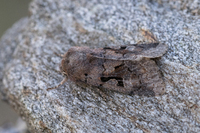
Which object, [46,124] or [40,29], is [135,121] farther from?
[40,29]

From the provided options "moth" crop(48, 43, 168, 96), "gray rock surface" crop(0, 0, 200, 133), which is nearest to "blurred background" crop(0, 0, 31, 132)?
"gray rock surface" crop(0, 0, 200, 133)

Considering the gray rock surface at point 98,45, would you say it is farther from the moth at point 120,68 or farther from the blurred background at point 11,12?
the blurred background at point 11,12

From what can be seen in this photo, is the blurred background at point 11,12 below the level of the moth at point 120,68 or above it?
above

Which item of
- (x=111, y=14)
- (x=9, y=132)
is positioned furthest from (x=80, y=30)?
(x=9, y=132)

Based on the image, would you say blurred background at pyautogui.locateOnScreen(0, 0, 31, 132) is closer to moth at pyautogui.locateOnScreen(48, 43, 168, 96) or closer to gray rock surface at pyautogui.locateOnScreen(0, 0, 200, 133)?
gray rock surface at pyautogui.locateOnScreen(0, 0, 200, 133)

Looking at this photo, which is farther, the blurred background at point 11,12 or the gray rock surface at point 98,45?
the blurred background at point 11,12

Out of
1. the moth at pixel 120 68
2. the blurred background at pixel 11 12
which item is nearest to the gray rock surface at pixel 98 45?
the moth at pixel 120 68
